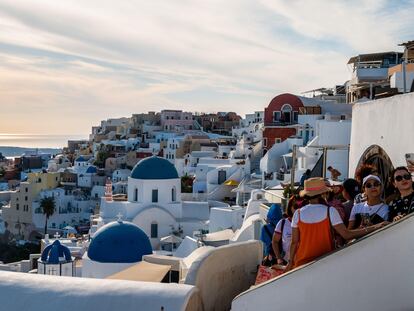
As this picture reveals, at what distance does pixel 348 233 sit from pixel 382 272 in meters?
0.44

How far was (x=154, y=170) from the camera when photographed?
27094mm

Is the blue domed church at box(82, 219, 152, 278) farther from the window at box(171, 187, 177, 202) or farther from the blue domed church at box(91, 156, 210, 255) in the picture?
the window at box(171, 187, 177, 202)

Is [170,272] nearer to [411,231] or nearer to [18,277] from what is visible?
[18,277]

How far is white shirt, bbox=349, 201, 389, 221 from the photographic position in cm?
526

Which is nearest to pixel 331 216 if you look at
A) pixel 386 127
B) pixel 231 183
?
pixel 386 127

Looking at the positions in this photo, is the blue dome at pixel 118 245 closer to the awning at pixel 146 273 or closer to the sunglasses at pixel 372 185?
the awning at pixel 146 273

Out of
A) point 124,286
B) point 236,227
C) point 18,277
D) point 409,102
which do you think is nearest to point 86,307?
point 124,286

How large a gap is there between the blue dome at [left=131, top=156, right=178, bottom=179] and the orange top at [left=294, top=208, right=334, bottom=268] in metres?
22.1

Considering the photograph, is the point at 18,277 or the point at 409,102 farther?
the point at 409,102

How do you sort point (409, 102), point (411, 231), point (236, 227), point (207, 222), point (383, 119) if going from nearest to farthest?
1. point (411, 231)
2. point (409, 102)
3. point (383, 119)
4. point (236, 227)
5. point (207, 222)

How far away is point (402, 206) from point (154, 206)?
22038 millimetres

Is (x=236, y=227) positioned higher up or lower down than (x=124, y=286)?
lower down

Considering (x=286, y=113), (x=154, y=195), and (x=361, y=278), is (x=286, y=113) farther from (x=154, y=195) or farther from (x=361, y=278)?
→ (x=361, y=278)

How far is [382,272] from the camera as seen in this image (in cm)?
493
